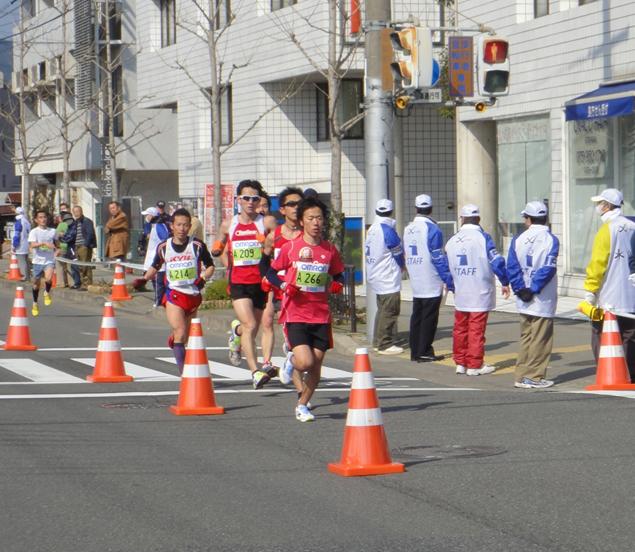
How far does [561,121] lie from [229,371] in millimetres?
10148

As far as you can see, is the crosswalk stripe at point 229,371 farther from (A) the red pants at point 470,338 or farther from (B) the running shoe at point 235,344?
(A) the red pants at point 470,338

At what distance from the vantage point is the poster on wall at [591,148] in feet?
74.5

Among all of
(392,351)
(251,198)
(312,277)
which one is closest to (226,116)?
(392,351)

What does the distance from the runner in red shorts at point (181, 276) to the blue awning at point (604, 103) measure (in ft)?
29.3

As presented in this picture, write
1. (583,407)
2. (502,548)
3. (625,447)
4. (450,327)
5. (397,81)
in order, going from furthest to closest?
(450,327)
(397,81)
(583,407)
(625,447)
(502,548)

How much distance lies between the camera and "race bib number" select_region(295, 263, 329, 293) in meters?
11.2

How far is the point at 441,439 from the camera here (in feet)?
33.5

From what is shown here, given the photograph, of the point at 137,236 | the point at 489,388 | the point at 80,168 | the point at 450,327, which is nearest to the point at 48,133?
the point at 80,168

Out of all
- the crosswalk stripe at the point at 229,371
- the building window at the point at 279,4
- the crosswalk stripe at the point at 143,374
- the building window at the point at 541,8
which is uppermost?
the building window at the point at 279,4

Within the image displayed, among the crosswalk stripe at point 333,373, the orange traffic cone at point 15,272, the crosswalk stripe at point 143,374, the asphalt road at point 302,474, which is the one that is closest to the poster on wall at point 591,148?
the crosswalk stripe at point 333,373

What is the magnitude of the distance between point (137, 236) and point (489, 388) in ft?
93.3

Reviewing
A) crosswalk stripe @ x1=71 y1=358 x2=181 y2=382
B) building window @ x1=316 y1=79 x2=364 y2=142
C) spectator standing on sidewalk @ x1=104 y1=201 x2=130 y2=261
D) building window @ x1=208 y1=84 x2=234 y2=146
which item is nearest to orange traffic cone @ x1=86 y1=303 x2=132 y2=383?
crosswalk stripe @ x1=71 y1=358 x2=181 y2=382

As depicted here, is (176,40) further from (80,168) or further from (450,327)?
(450,327)

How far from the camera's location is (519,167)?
25156 mm
